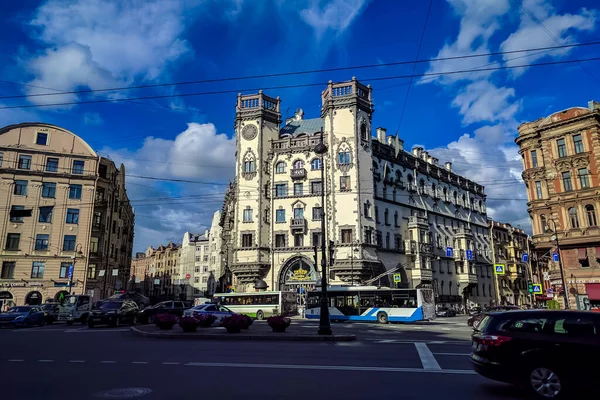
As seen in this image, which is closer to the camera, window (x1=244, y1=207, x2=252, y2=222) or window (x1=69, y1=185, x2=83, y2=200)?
window (x1=244, y1=207, x2=252, y2=222)

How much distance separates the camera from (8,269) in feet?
147

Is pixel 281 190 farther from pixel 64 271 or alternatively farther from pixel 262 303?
pixel 64 271

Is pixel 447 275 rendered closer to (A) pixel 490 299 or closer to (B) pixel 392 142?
(A) pixel 490 299

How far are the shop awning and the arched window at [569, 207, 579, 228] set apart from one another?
5286 mm

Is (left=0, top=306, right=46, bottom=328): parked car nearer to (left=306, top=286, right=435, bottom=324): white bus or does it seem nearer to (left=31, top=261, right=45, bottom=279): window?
(left=31, top=261, right=45, bottom=279): window

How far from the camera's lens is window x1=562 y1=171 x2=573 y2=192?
1506 inches

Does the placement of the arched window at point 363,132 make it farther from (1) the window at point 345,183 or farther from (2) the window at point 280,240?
(2) the window at point 280,240

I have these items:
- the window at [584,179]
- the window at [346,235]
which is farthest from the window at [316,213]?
the window at [584,179]

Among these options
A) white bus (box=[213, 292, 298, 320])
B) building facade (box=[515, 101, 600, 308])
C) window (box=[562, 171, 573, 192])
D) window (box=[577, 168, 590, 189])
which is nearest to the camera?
building facade (box=[515, 101, 600, 308])

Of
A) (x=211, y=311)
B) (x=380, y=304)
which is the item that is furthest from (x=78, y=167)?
(x=380, y=304)

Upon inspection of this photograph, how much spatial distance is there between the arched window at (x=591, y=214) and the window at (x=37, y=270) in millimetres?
54861

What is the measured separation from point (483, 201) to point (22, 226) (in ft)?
231

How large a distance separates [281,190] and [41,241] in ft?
89.8

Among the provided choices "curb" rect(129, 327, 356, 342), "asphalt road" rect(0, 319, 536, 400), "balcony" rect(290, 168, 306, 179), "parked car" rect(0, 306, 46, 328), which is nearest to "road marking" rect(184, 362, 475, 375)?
"asphalt road" rect(0, 319, 536, 400)
